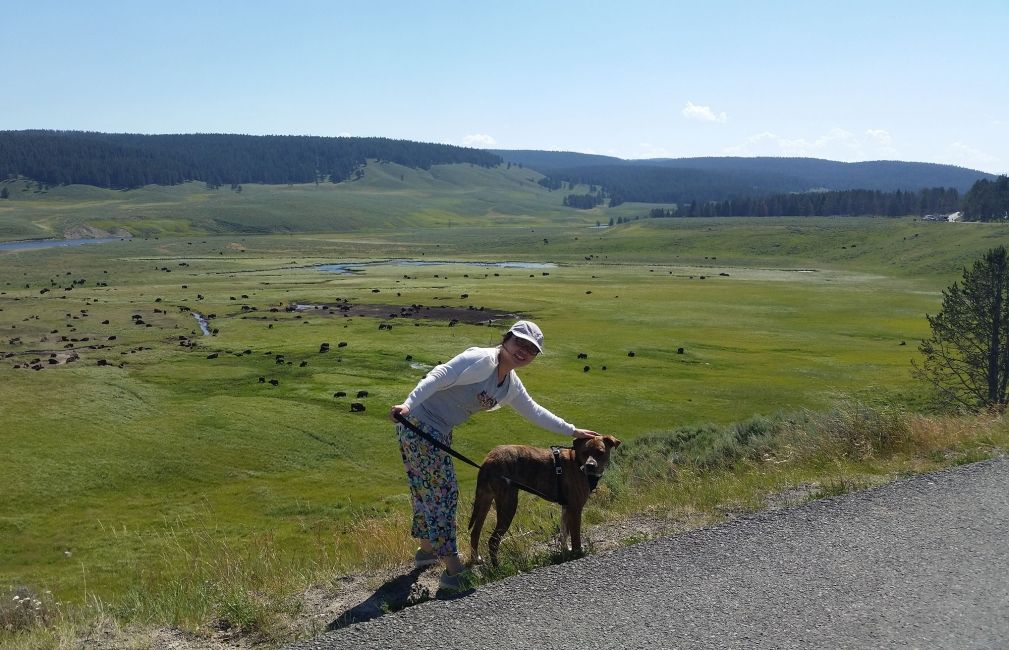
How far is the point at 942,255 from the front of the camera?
13288cm

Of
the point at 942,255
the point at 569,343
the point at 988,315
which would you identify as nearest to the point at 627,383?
the point at 569,343

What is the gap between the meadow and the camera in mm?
24094

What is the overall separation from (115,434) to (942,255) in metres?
135

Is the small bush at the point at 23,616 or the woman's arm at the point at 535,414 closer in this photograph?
the small bush at the point at 23,616

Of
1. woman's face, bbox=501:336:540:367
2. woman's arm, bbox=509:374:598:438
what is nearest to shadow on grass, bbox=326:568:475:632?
woman's arm, bbox=509:374:598:438

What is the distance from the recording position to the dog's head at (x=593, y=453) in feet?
30.5

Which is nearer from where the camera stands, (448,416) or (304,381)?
(448,416)

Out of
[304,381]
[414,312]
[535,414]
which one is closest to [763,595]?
[535,414]

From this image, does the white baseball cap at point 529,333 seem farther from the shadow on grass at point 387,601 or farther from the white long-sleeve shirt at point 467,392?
the shadow on grass at point 387,601

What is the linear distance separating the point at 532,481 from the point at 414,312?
2635 inches

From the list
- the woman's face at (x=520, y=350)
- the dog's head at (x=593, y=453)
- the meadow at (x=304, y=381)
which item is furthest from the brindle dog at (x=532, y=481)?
the meadow at (x=304, y=381)

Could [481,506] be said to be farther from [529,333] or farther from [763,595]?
[763,595]

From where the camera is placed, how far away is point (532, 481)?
9.49 metres

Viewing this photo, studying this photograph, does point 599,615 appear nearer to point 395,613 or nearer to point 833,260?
point 395,613
